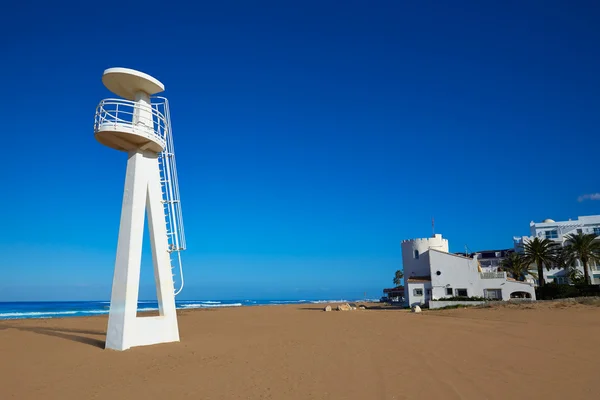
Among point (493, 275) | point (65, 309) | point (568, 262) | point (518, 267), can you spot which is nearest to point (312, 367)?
point (493, 275)

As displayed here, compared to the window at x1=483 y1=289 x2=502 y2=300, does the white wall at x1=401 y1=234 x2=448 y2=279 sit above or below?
above

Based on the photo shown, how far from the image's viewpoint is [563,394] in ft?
26.4

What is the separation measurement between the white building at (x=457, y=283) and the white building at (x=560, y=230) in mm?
24345

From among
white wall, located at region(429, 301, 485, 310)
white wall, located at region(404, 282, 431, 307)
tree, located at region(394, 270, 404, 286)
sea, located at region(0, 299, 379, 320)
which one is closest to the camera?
white wall, located at region(429, 301, 485, 310)

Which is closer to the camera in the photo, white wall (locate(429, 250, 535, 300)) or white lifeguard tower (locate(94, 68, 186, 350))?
white lifeguard tower (locate(94, 68, 186, 350))

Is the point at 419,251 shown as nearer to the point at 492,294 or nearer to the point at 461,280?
the point at 461,280

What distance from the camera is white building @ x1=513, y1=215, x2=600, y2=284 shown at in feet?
191

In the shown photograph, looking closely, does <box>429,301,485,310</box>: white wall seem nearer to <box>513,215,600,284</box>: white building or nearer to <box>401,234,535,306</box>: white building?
<box>401,234,535,306</box>: white building

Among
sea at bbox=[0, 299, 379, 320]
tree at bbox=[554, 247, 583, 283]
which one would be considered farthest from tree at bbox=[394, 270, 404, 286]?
tree at bbox=[554, 247, 583, 283]

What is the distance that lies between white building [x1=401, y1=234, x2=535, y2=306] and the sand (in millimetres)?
22964

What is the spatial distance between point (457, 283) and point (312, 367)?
3271 cm

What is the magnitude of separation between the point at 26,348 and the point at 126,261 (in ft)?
15.0

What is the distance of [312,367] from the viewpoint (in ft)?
34.7

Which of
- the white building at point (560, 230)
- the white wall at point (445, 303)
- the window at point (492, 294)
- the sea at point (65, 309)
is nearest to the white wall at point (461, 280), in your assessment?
the window at point (492, 294)
